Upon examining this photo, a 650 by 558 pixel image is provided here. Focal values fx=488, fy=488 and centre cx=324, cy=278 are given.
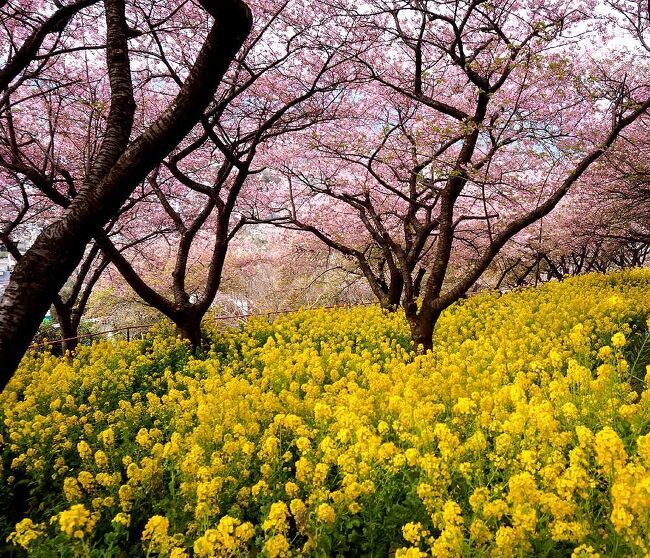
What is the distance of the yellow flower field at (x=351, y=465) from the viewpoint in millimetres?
3053

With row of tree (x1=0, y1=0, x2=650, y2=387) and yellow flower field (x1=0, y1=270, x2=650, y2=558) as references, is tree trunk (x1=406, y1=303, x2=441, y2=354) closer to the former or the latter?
row of tree (x1=0, y1=0, x2=650, y2=387)

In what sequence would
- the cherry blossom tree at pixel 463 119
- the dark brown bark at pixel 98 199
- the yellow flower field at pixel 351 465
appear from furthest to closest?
the cherry blossom tree at pixel 463 119 < the yellow flower field at pixel 351 465 < the dark brown bark at pixel 98 199

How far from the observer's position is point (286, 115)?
453 inches

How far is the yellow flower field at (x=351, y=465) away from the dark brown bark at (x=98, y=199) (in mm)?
1265

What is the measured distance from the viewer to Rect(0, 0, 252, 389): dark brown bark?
9.49 ft

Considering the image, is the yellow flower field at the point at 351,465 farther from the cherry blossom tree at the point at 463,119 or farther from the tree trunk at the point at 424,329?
the cherry blossom tree at the point at 463,119

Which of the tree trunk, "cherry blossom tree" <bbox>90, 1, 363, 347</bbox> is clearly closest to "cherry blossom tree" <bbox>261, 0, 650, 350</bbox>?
the tree trunk

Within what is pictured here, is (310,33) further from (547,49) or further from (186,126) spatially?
(186,126)

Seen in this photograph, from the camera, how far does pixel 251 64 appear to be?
10.4 m

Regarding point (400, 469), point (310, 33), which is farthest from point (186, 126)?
point (310, 33)

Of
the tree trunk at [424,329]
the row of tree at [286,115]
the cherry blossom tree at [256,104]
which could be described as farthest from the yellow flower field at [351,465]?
the cherry blossom tree at [256,104]

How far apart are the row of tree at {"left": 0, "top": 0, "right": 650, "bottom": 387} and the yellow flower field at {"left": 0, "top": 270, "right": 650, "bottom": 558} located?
1.82 metres

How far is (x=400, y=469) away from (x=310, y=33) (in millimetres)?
8707

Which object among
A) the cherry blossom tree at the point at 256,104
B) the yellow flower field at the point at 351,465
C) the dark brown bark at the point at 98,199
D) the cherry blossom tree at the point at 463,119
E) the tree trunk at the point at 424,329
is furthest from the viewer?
the cherry blossom tree at the point at 256,104
